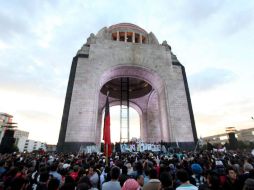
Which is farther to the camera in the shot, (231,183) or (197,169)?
(197,169)

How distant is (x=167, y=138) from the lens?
1867cm

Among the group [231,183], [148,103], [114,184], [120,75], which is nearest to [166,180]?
[114,184]

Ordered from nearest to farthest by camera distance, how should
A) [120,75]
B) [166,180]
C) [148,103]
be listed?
[166,180], [120,75], [148,103]

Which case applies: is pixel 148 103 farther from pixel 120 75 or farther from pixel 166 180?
pixel 166 180

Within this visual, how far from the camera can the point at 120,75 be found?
73.3 ft

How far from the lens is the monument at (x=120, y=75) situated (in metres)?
16.5

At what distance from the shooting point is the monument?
1650cm

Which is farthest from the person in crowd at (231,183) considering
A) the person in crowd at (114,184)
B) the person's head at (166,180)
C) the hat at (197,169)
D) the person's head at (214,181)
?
the person in crowd at (114,184)

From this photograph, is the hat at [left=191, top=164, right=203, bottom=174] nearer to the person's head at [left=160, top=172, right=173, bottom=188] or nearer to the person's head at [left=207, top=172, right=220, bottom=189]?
the person's head at [left=207, top=172, right=220, bottom=189]

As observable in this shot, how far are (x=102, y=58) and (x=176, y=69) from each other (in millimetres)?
Result: 10698

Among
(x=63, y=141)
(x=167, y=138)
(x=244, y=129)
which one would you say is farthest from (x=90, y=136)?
(x=244, y=129)

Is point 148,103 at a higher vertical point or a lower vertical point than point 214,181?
higher

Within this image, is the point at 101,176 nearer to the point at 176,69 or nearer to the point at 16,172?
the point at 16,172

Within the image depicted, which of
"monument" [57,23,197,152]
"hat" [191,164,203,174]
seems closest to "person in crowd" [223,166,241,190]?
"hat" [191,164,203,174]
